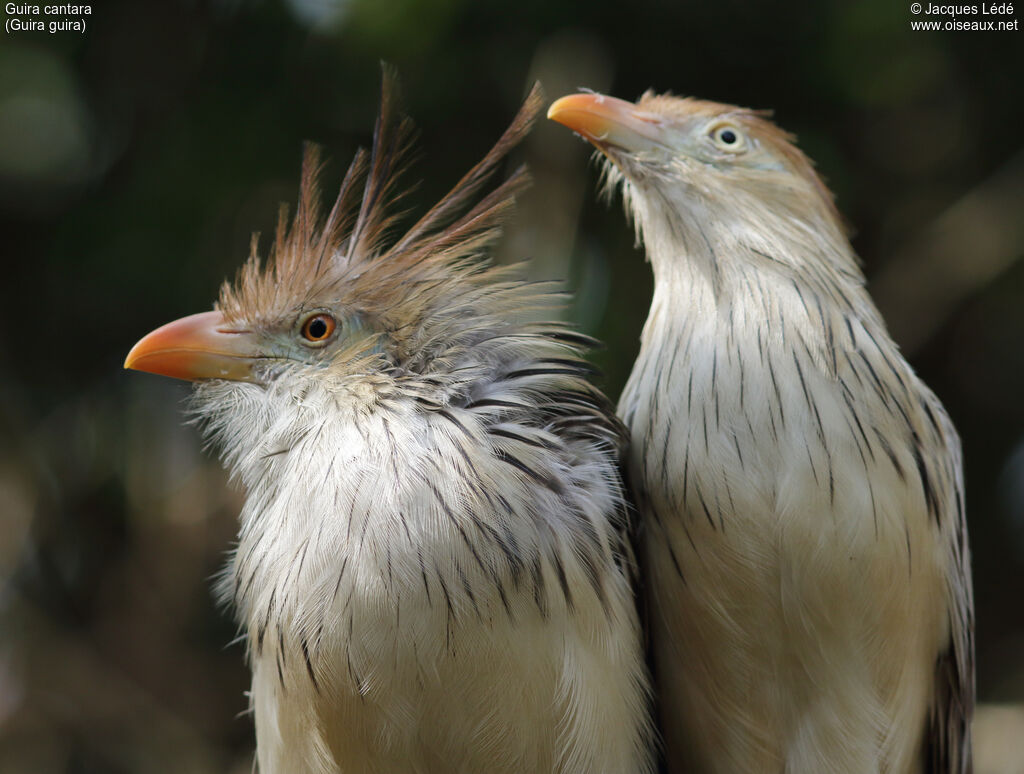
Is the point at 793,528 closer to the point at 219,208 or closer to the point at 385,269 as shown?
the point at 385,269

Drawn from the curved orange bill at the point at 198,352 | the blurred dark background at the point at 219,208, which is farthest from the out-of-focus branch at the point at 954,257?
the curved orange bill at the point at 198,352

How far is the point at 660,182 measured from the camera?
2.41 m

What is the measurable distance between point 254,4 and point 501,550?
3.41 m

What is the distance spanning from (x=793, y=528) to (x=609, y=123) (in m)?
1.07

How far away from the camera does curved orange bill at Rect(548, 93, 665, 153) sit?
2.36 m

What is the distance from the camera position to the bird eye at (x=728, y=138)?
96.3 inches

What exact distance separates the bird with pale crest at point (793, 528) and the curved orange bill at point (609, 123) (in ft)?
1.10

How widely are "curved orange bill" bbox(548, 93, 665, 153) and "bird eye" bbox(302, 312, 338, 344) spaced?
0.74 m

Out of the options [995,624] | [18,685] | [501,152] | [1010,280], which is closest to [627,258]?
[1010,280]

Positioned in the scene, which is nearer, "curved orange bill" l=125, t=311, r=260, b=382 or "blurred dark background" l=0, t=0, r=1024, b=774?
"curved orange bill" l=125, t=311, r=260, b=382

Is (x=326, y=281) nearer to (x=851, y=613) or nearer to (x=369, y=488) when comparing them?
(x=369, y=488)

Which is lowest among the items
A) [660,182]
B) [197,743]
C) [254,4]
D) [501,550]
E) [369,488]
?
[197,743]

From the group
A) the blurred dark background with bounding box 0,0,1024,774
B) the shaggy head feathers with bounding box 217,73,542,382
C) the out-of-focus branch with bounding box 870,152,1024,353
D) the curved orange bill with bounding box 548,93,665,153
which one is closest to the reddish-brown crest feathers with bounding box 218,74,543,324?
the shaggy head feathers with bounding box 217,73,542,382

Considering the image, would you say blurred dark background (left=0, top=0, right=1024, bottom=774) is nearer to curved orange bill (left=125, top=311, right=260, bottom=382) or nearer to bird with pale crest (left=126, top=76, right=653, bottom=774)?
bird with pale crest (left=126, top=76, right=653, bottom=774)
